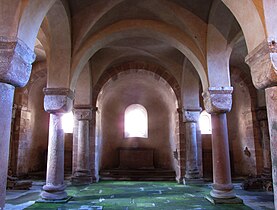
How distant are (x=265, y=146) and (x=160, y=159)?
496 cm

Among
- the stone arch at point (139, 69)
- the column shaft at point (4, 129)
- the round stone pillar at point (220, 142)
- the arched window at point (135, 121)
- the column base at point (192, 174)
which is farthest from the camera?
the arched window at point (135, 121)

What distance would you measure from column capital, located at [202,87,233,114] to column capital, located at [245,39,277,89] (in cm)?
229

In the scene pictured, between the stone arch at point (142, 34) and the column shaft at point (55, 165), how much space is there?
112 cm

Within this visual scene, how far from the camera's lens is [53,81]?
6.06m

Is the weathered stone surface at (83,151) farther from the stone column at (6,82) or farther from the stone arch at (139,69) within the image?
the stone column at (6,82)

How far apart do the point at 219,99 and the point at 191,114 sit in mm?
3474

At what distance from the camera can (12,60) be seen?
321 centimetres

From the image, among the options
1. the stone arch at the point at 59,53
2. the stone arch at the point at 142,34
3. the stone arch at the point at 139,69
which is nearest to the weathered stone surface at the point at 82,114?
the stone arch at the point at 139,69

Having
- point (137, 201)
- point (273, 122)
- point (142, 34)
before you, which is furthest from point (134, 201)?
point (142, 34)

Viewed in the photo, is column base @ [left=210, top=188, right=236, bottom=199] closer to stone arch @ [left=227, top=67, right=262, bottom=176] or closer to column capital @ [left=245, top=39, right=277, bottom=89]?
column capital @ [left=245, top=39, right=277, bottom=89]

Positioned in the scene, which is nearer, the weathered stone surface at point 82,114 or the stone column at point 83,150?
the stone column at point 83,150

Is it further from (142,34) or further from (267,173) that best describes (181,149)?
(142,34)

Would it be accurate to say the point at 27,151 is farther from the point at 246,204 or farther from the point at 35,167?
the point at 246,204

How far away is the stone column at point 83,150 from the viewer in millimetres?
8680
